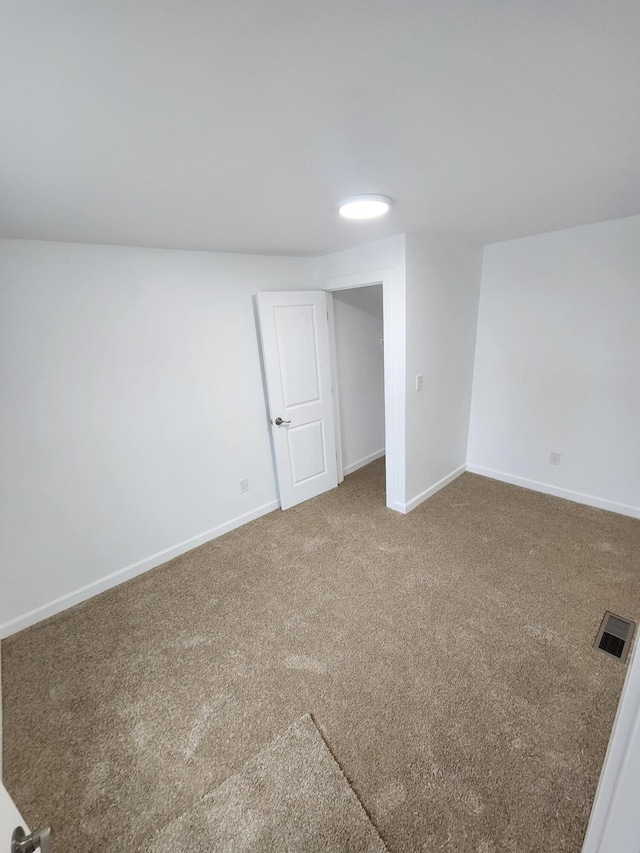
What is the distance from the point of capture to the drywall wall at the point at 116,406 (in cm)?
195

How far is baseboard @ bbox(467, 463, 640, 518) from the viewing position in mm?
2787

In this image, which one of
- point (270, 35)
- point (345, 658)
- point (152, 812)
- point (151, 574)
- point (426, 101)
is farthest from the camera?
point (151, 574)

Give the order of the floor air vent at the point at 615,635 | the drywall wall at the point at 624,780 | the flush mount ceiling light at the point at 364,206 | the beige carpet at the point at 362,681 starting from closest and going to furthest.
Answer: the drywall wall at the point at 624,780, the beige carpet at the point at 362,681, the flush mount ceiling light at the point at 364,206, the floor air vent at the point at 615,635

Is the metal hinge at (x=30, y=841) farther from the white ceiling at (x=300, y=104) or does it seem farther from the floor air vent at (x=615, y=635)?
the floor air vent at (x=615, y=635)

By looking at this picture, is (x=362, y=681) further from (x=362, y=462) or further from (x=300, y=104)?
(x=362, y=462)

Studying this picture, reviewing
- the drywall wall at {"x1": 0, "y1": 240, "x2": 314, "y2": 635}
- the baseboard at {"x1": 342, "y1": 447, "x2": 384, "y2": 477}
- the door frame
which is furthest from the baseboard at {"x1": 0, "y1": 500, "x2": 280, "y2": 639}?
the door frame

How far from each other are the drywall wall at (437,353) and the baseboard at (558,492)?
358mm

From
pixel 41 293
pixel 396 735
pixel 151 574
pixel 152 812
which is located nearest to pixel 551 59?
pixel 396 735

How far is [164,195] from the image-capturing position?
1.40 m

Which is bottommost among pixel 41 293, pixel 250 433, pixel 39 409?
pixel 250 433

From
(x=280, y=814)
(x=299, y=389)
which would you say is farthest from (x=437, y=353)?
(x=280, y=814)

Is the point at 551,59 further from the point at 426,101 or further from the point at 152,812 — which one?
the point at 152,812

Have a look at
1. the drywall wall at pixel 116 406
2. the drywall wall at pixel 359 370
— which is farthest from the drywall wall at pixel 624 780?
the drywall wall at pixel 359 370

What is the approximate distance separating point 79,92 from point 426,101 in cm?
85
